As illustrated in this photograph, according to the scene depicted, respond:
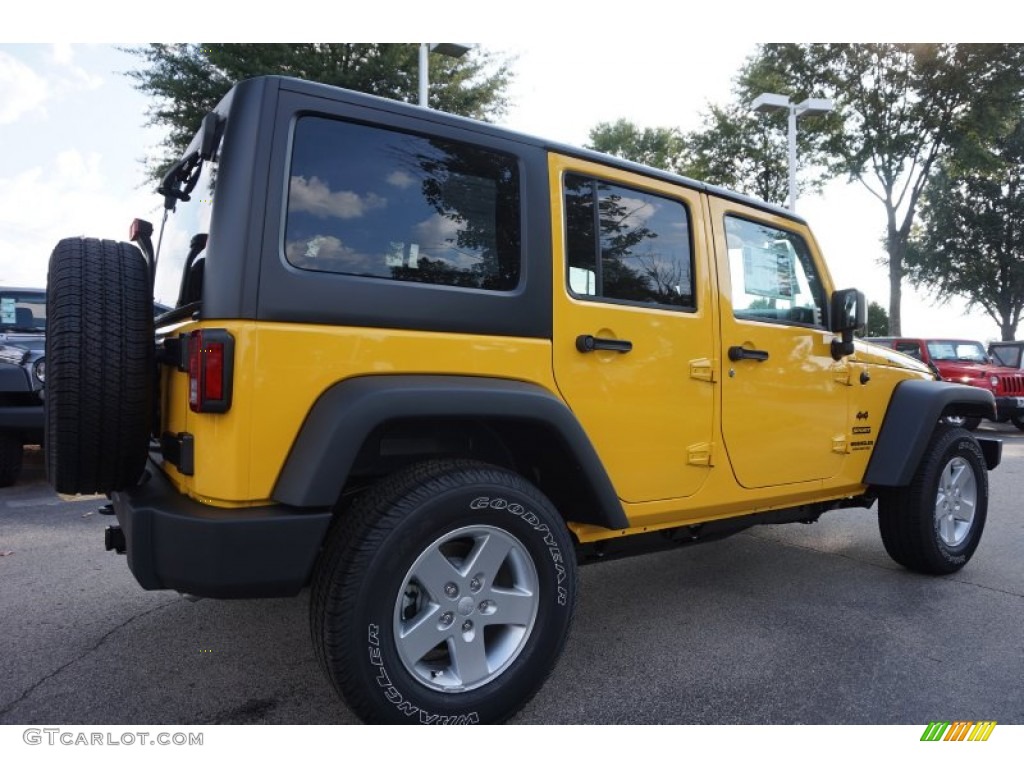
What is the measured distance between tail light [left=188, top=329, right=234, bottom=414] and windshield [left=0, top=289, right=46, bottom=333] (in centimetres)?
605

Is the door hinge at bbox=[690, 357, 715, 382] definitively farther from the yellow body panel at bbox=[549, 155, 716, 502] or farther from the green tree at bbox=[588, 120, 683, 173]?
the green tree at bbox=[588, 120, 683, 173]

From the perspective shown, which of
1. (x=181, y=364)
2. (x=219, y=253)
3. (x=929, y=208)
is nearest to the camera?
(x=219, y=253)

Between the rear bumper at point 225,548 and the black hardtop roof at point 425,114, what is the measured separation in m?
1.21

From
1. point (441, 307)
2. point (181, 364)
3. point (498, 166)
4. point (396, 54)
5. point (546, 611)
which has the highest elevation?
point (396, 54)

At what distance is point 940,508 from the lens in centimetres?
395

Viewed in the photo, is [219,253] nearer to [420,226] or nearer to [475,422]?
[420,226]

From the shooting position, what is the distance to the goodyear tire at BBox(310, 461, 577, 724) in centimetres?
198

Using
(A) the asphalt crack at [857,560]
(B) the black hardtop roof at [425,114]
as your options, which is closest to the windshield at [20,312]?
(B) the black hardtop roof at [425,114]

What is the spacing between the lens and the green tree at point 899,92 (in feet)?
52.6

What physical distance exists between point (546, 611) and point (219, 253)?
1477 millimetres

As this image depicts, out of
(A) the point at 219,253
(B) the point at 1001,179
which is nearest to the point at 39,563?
(A) the point at 219,253

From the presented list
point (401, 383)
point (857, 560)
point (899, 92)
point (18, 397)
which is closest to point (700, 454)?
point (401, 383)

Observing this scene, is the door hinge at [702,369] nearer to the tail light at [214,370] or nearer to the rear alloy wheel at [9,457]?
the tail light at [214,370]

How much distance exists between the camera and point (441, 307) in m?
2.25
